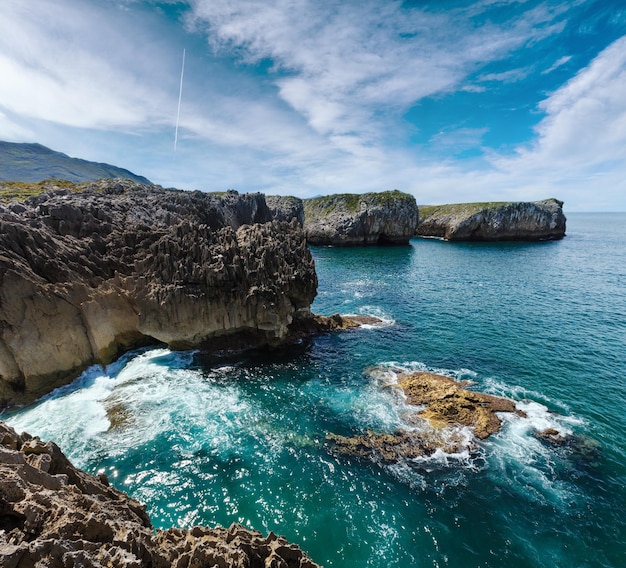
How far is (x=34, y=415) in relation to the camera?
26.3m

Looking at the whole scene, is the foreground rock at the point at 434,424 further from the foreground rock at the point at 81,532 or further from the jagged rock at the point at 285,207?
the jagged rock at the point at 285,207

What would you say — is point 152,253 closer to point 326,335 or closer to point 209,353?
point 209,353

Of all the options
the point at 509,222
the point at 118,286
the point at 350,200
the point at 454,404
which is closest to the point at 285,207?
the point at 350,200

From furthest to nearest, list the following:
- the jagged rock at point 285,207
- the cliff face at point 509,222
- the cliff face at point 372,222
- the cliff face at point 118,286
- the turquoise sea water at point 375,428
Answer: the cliff face at point 509,222, the jagged rock at point 285,207, the cliff face at point 372,222, the cliff face at point 118,286, the turquoise sea water at point 375,428

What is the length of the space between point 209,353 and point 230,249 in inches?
476

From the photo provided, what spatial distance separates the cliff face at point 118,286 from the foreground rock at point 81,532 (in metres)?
21.9

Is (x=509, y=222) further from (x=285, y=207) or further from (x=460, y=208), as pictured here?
(x=285, y=207)

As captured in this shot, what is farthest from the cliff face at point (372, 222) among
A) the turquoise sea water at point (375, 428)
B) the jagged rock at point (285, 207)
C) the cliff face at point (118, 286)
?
the cliff face at point (118, 286)

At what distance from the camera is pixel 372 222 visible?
128500 millimetres

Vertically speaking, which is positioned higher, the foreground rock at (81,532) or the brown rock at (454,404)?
the foreground rock at (81,532)

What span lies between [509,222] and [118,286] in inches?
5703

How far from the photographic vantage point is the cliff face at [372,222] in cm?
12800

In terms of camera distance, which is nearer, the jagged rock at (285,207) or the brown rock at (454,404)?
the brown rock at (454,404)

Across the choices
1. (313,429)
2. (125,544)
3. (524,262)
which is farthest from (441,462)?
(524,262)
